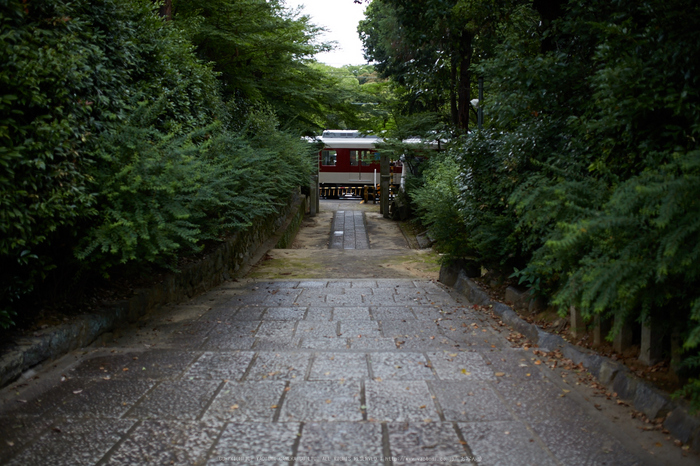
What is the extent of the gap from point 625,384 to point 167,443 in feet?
7.90

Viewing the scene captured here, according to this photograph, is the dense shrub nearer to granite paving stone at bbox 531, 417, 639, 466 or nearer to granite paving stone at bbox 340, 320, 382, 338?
granite paving stone at bbox 531, 417, 639, 466

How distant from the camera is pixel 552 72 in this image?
14.4ft

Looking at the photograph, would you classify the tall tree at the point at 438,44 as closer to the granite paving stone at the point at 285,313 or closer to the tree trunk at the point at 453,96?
the tree trunk at the point at 453,96

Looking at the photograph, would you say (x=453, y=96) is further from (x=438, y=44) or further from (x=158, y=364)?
(x=158, y=364)

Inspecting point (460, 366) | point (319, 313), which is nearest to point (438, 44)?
point (319, 313)

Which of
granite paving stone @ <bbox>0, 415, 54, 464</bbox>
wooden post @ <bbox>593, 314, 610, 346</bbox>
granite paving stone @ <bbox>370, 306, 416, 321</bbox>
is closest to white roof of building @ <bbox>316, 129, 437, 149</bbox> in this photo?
granite paving stone @ <bbox>370, 306, 416, 321</bbox>

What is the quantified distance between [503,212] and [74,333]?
3820mm

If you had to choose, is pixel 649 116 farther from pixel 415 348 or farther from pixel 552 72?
pixel 415 348

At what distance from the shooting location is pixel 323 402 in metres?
2.87

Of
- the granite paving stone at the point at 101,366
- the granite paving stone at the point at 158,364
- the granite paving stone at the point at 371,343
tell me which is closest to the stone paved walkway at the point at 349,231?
the granite paving stone at the point at 371,343

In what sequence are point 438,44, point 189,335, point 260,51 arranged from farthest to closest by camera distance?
point 438,44
point 260,51
point 189,335

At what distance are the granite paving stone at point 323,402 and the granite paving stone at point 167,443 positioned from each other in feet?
1.29

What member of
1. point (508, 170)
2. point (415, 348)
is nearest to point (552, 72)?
point (508, 170)

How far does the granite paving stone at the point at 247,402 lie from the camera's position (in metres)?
2.70
